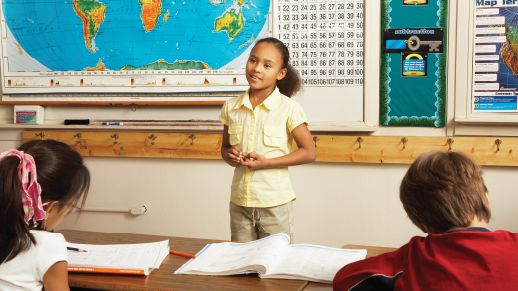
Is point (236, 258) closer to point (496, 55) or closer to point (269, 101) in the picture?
point (269, 101)

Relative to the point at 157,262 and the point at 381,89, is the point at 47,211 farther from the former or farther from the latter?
the point at 381,89

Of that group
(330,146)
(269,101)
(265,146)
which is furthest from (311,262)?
(330,146)

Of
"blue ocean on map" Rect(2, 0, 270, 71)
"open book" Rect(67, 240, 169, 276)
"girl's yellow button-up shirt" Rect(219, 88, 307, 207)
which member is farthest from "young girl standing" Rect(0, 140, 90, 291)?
"blue ocean on map" Rect(2, 0, 270, 71)

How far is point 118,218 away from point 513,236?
7.66 ft

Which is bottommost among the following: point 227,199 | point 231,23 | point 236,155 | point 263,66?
point 227,199

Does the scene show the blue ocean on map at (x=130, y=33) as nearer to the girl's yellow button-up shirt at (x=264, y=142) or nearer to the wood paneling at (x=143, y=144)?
the wood paneling at (x=143, y=144)

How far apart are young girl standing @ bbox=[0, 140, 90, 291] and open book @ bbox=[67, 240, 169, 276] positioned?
13 centimetres

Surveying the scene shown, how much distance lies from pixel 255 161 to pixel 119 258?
0.61m

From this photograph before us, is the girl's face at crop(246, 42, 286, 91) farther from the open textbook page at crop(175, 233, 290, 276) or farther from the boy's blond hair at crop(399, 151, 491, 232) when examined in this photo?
the boy's blond hair at crop(399, 151, 491, 232)

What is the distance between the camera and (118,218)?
2.71 metres

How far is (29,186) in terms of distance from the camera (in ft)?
3.13

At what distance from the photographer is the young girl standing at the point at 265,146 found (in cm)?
171

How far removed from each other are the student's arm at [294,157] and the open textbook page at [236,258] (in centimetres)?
39

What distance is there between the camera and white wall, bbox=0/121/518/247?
2.33 m
